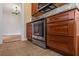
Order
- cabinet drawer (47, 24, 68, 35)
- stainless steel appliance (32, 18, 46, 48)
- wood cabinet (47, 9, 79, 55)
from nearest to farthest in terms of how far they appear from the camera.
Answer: wood cabinet (47, 9, 79, 55) → cabinet drawer (47, 24, 68, 35) → stainless steel appliance (32, 18, 46, 48)

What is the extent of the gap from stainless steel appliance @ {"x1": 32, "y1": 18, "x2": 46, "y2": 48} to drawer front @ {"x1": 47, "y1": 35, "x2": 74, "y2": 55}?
0.18m

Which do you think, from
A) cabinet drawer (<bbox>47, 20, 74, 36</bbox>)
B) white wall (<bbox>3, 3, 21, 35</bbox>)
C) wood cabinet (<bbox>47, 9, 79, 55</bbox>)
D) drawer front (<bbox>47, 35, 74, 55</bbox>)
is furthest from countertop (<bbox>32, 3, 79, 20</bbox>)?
white wall (<bbox>3, 3, 21, 35</bbox>)

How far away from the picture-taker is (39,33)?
94.3 inches

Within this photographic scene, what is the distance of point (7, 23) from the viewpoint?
1.76m

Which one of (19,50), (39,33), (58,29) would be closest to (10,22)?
(19,50)

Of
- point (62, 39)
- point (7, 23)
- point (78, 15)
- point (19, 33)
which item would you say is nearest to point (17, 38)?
point (19, 33)

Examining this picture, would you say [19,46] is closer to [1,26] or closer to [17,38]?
[17,38]

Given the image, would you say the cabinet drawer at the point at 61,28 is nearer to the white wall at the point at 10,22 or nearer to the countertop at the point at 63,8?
the countertop at the point at 63,8

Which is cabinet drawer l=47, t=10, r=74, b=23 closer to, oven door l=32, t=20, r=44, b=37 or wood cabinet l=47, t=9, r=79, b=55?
wood cabinet l=47, t=9, r=79, b=55

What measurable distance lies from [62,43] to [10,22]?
738mm

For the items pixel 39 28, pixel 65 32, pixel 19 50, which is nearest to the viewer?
pixel 65 32

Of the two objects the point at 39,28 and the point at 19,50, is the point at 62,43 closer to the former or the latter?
the point at 19,50

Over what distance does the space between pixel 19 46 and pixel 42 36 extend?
0.60 m

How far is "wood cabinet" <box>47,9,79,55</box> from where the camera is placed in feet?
4.92
